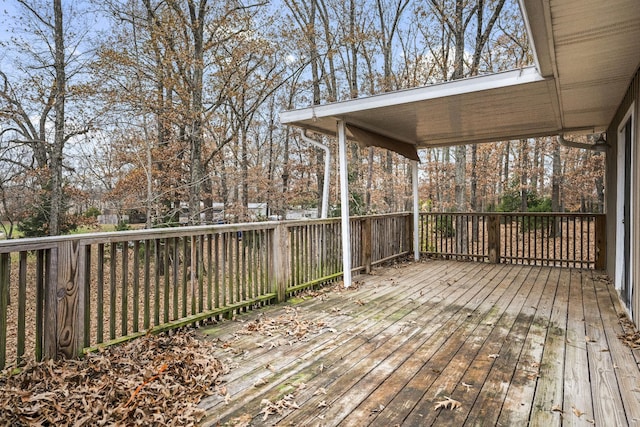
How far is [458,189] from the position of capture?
9594mm

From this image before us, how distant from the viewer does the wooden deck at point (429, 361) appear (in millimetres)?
2082

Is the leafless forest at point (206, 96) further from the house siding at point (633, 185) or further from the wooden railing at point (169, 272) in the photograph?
the wooden railing at point (169, 272)

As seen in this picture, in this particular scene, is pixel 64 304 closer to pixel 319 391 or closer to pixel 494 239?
pixel 319 391

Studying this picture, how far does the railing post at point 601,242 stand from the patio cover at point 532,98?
1.61 metres

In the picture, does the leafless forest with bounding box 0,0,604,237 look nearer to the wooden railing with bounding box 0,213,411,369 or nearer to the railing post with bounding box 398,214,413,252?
the railing post with bounding box 398,214,413,252

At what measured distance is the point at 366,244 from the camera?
6.29m

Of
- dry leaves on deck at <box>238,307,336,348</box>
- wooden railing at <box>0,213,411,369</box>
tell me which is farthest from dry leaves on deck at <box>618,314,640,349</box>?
wooden railing at <box>0,213,411,369</box>

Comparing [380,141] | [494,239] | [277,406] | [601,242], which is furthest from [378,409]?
[601,242]

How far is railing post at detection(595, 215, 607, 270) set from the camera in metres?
6.32

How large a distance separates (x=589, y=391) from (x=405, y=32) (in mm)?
14150

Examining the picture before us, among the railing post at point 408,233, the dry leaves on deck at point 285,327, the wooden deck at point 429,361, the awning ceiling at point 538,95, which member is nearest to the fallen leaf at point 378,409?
the wooden deck at point 429,361

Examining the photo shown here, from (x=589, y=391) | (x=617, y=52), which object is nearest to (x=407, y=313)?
(x=589, y=391)

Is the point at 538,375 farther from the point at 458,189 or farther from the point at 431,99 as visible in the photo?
the point at 458,189

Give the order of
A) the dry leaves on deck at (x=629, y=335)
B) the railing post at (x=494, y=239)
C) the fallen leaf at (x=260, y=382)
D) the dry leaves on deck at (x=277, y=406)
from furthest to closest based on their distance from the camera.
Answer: the railing post at (x=494, y=239) < the dry leaves on deck at (x=629, y=335) < the fallen leaf at (x=260, y=382) < the dry leaves on deck at (x=277, y=406)
